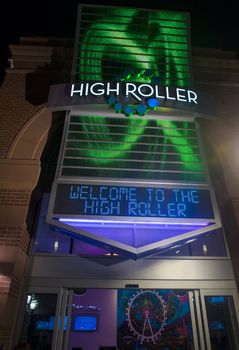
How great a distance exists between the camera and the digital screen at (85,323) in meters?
9.37

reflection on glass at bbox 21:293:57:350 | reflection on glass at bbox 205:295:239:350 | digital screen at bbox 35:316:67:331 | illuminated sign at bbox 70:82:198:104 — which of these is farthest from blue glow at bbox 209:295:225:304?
illuminated sign at bbox 70:82:198:104

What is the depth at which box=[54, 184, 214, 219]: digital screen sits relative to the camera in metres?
5.44

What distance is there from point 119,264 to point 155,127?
3.42 meters

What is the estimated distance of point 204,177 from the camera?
20.6 ft

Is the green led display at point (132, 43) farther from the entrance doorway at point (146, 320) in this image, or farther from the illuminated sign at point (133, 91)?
the entrance doorway at point (146, 320)

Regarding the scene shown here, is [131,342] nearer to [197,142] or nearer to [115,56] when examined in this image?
[197,142]

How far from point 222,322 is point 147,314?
7.93ft

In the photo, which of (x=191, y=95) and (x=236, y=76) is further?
(x=236, y=76)

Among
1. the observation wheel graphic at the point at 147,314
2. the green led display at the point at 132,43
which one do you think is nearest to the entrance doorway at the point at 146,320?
the observation wheel graphic at the point at 147,314

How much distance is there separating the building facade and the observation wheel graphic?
4cm

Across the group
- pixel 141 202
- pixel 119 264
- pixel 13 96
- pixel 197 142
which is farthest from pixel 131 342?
pixel 13 96

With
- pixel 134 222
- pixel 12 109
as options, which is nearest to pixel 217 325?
pixel 134 222

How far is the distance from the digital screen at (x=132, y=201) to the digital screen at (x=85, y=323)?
18.7 feet

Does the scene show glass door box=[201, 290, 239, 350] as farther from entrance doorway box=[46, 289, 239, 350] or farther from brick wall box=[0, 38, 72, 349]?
brick wall box=[0, 38, 72, 349]
